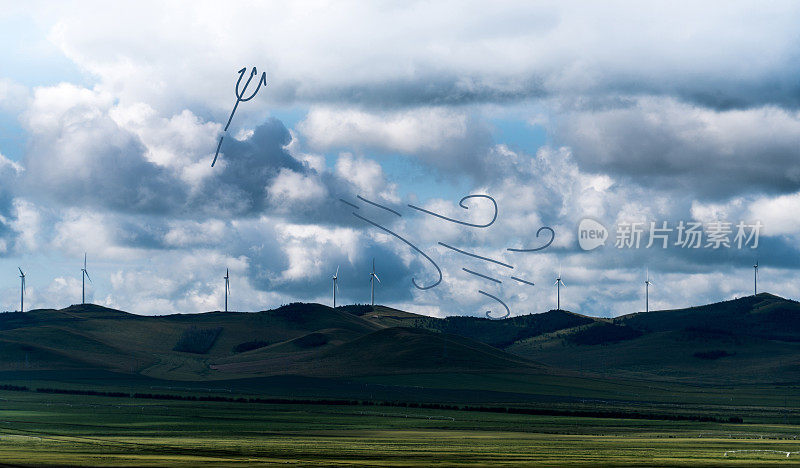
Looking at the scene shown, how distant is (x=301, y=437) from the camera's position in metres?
189

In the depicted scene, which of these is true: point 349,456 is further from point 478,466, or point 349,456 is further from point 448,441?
point 448,441

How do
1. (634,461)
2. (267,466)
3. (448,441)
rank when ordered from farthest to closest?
(448,441), (634,461), (267,466)

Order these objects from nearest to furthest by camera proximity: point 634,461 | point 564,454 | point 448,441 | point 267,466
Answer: point 267,466 < point 634,461 < point 564,454 < point 448,441

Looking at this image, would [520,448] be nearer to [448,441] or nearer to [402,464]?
[448,441]

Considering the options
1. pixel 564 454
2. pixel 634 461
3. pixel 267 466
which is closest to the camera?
pixel 267 466

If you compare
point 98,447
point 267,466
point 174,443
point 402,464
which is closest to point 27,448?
point 98,447

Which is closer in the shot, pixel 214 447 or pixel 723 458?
pixel 723 458

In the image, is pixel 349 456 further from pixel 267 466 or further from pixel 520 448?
pixel 520 448

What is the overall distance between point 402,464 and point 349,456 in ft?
51.2

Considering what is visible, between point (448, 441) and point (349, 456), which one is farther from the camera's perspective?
point (448, 441)

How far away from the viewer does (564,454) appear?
15162 cm

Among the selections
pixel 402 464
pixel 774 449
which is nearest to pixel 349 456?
pixel 402 464

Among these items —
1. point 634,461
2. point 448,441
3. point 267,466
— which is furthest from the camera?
point 448,441

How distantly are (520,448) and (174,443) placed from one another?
55338 mm
